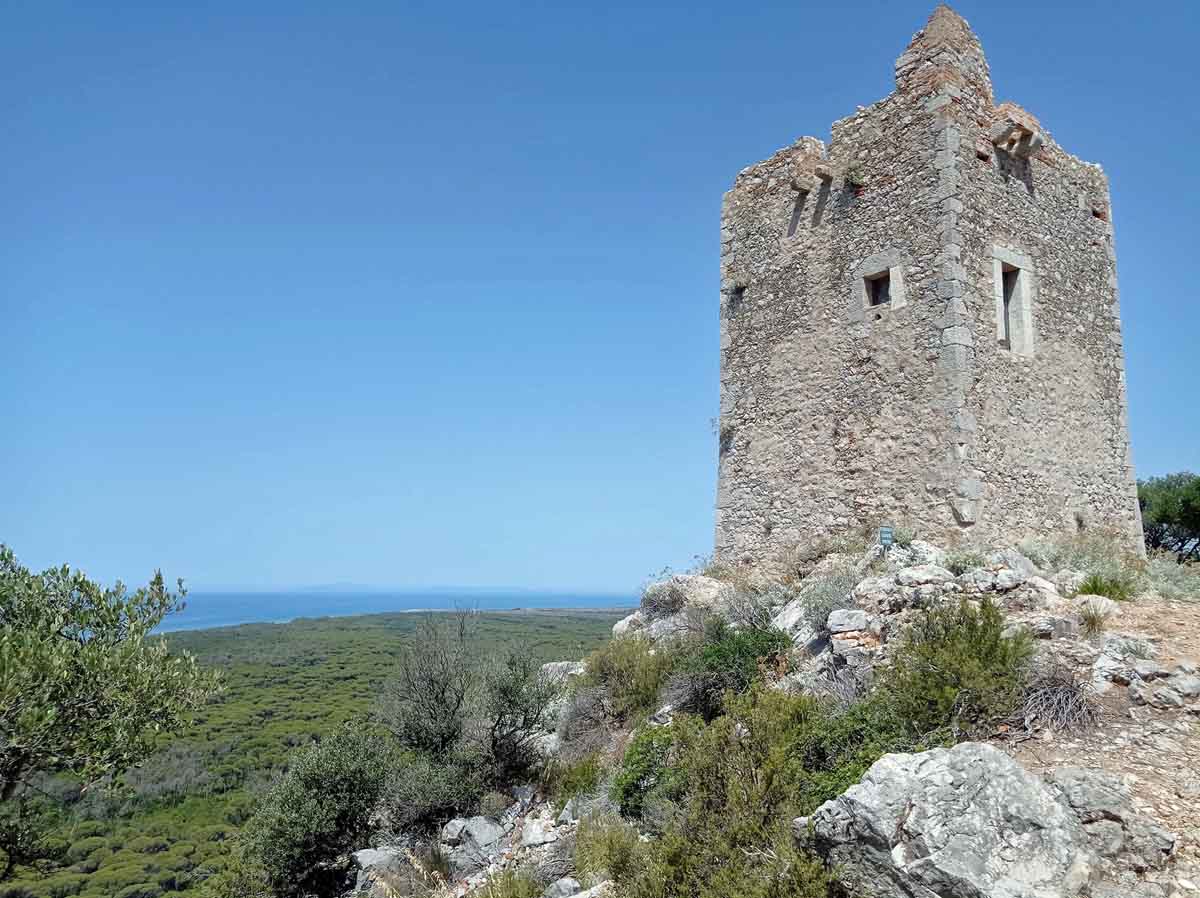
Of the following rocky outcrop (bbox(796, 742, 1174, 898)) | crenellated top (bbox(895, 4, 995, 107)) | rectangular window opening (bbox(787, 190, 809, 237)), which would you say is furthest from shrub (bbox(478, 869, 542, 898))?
crenellated top (bbox(895, 4, 995, 107))

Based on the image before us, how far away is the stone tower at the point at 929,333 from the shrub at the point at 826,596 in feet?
4.50

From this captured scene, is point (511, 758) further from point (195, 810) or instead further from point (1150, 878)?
point (195, 810)

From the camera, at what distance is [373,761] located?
12.7 metres

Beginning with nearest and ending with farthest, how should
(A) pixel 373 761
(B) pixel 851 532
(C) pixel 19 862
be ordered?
(C) pixel 19 862, (B) pixel 851 532, (A) pixel 373 761

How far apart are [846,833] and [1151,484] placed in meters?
21.7

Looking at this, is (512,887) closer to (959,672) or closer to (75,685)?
(959,672)

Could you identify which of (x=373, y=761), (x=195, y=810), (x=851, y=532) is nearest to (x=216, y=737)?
(x=195, y=810)

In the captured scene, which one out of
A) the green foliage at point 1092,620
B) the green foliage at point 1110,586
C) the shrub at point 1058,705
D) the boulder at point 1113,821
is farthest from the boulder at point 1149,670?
the green foliage at point 1110,586

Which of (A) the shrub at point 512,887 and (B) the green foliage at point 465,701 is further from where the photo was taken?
(B) the green foliage at point 465,701

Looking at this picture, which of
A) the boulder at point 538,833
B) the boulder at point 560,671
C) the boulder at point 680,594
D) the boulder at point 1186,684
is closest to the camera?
the boulder at point 1186,684

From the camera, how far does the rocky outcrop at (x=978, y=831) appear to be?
4.31m

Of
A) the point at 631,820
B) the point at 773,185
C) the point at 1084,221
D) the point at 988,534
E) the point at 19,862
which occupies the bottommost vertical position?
the point at 19,862

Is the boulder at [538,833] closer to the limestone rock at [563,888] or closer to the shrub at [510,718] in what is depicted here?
the limestone rock at [563,888]

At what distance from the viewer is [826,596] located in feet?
29.8
